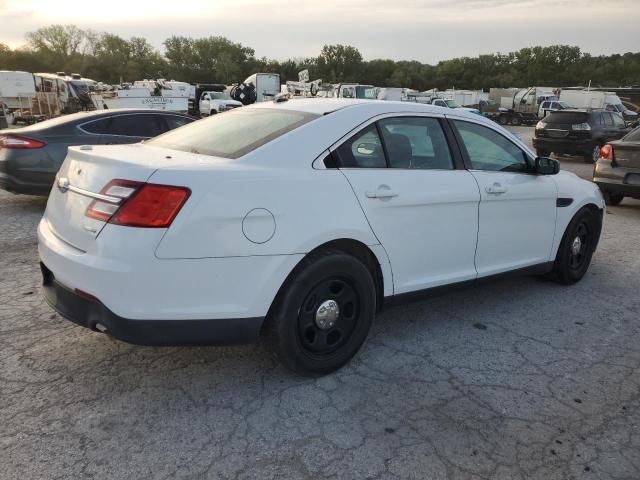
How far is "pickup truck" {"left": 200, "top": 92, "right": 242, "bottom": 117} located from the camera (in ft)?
103

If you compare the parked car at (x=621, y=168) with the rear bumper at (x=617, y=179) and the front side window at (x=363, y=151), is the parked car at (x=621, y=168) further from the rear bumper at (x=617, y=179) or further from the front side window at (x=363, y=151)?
the front side window at (x=363, y=151)

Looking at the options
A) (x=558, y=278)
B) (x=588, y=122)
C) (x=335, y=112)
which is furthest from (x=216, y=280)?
(x=588, y=122)

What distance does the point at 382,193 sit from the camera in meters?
3.09

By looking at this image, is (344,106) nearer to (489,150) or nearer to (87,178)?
(489,150)

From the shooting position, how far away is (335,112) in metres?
3.18

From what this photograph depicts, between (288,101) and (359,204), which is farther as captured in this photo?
(288,101)

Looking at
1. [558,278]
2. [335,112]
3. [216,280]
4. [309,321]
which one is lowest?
[558,278]

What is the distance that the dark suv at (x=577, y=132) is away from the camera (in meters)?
15.5

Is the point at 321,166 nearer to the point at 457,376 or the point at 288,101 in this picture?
the point at 288,101

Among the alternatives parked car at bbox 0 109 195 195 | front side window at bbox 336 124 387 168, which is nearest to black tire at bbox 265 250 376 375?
front side window at bbox 336 124 387 168

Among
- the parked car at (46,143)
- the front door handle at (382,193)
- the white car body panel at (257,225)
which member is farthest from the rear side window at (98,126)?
the front door handle at (382,193)

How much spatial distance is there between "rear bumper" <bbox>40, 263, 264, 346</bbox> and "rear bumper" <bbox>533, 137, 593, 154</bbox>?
51.0ft

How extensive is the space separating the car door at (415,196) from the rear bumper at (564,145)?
45.6ft

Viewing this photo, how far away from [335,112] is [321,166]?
462 mm
